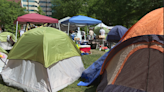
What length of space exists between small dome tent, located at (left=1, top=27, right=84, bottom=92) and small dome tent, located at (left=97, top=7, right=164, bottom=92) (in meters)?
1.48

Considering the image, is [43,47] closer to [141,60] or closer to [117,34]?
[141,60]

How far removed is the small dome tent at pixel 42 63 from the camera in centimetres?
388

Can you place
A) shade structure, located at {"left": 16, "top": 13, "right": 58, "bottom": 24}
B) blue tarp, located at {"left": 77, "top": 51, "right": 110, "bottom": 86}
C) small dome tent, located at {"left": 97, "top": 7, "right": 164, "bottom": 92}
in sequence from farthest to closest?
shade structure, located at {"left": 16, "top": 13, "right": 58, "bottom": 24}, blue tarp, located at {"left": 77, "top": 51, "right": 110, "bottom": 86}, small dome tent, located at {"left": 97, "top": 7, "right": 164, "bottom": 92}

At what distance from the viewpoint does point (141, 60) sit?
2.99m

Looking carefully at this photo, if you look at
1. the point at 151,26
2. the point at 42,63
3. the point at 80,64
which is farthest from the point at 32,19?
the point at 151,26

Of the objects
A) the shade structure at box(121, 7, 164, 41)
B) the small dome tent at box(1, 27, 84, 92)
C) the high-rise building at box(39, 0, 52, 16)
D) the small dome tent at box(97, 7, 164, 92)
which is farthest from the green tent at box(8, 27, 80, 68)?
the high-rise building at box(39, 0, 52, 16)

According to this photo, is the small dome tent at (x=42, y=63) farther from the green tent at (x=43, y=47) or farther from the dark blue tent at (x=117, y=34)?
the dark blue tent at (x=117, y=34)

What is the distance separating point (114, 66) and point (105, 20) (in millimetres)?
33746

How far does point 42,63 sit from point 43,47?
0.45 m

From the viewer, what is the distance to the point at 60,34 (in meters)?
4.76

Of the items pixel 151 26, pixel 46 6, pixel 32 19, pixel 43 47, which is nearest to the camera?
pixel 151 26

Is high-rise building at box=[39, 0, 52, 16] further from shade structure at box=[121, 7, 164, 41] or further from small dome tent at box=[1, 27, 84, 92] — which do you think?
shade structure at box=[121, 7, 164, 41]

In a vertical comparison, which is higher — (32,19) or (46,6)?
(46,6)

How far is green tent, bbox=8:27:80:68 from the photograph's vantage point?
402 centimetres
